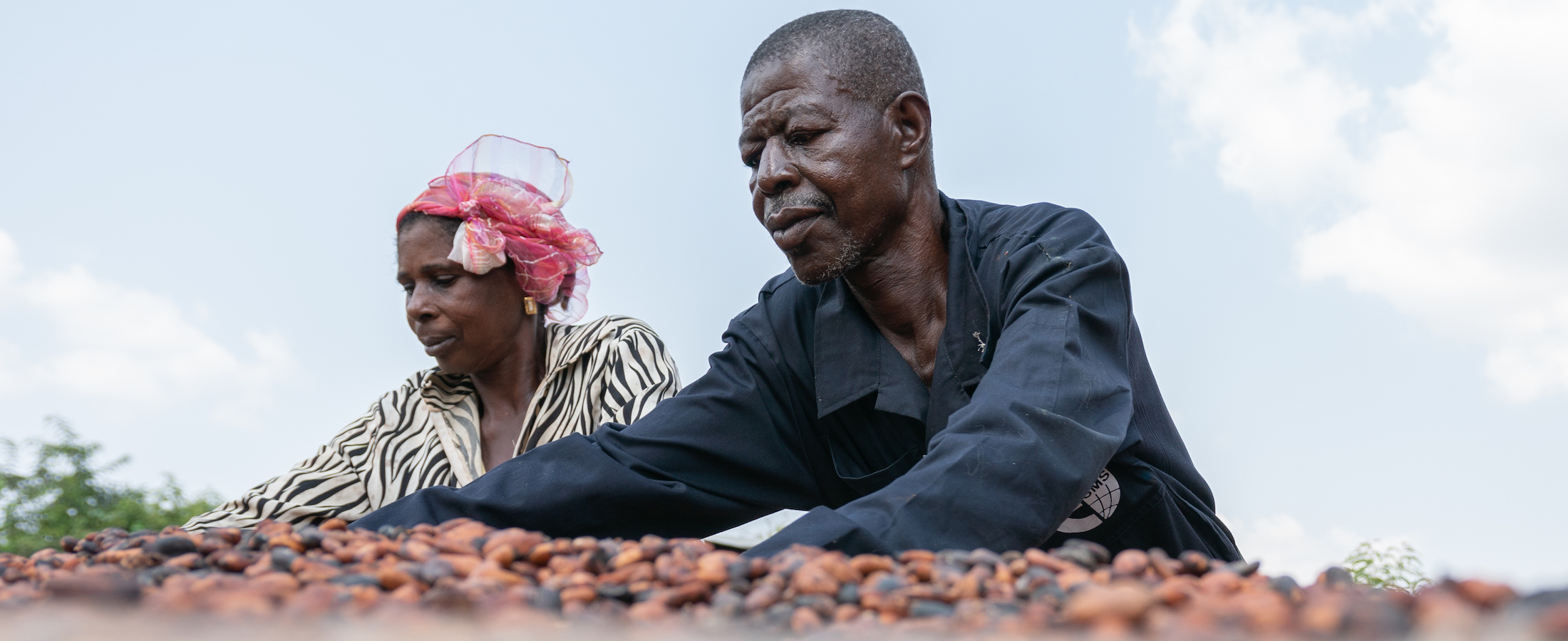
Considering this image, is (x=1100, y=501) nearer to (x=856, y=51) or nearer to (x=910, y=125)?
(x=910, y=125)

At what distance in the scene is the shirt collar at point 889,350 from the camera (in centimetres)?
242

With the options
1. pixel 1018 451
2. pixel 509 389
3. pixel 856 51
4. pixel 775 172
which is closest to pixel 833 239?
pixel 775 172

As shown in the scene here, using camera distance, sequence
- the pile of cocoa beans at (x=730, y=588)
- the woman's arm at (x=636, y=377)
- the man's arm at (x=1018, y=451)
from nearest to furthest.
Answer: the pile of cocoa beans at (x=730, y=588) → the man's arm at (x=1018, y=451) → the woman's arm at (x=636, y=377)

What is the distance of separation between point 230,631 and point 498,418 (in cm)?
331

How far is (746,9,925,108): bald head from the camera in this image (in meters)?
2.66

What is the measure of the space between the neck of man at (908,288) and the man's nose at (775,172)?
0.84ft

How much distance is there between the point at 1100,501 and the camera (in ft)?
7.50

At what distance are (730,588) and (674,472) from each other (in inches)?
49.6

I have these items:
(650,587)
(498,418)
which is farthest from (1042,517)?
(498,418)

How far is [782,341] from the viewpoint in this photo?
274cm

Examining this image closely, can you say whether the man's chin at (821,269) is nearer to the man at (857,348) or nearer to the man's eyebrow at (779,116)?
the man at (857,348)

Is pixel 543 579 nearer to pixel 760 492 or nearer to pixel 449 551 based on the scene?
pixel 449 551

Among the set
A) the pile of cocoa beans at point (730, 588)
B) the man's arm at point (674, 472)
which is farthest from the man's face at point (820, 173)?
the pile of cocoa beans at point (730, 588)

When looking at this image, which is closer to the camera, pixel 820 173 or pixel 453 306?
pixel 820 173
